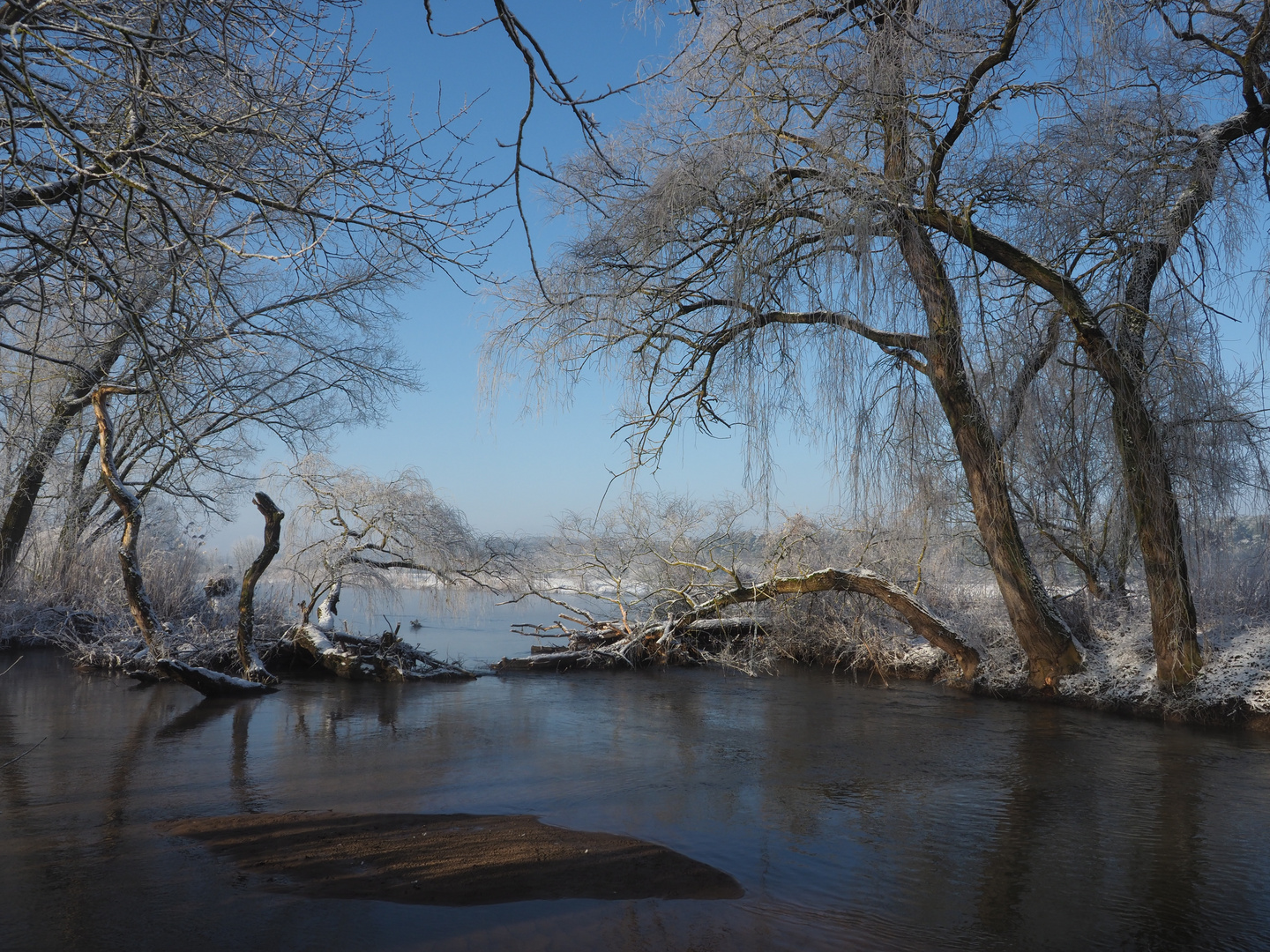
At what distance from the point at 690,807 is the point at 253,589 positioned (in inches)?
270

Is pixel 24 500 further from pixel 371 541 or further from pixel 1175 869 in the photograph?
pixel 1175 869

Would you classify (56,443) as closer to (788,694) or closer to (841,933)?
(788,694)

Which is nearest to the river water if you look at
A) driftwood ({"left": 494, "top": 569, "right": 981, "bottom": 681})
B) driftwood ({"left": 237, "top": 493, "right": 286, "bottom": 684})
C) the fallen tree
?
the fallen tree

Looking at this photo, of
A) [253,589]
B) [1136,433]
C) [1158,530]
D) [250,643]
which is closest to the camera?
[1136,433]

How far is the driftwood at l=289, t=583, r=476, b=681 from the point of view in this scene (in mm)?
11938

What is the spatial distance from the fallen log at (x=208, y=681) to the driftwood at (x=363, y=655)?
1.58 meters

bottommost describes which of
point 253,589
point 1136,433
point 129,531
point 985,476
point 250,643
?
point 250,643

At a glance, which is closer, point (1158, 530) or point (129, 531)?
point (1158, 530)

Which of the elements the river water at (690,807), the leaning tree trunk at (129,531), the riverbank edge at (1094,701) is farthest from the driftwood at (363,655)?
the leaning tree trunk at (129,531)

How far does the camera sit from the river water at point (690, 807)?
12.9 ft

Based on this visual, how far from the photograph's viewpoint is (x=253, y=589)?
1039 cm

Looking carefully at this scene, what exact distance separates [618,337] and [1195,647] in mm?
7162

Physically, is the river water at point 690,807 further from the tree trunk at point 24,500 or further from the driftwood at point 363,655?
the tree trunk at point 24,500

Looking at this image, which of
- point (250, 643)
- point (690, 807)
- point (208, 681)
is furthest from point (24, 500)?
point (690, 807)
